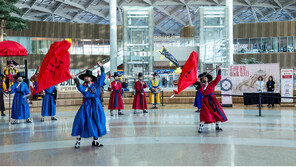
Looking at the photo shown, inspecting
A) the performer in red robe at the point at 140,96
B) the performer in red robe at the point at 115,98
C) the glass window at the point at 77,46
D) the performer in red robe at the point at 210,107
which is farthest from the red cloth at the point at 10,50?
the glass window at the point at 77,46

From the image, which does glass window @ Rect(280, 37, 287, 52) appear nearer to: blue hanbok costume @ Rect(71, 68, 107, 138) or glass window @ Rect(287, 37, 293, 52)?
glass window @ Rect(287, 37, 293, 52)

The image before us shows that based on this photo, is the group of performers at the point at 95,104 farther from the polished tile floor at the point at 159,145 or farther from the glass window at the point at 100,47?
the glass window at the point at 100,47

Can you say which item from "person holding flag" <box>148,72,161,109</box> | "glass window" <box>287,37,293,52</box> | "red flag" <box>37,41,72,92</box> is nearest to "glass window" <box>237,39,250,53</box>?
"glass window" <box>287,37,293,52</box>

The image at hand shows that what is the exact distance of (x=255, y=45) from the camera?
29.1m

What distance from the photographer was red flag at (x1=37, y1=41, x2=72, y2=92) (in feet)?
18.1

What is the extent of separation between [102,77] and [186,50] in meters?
22.2

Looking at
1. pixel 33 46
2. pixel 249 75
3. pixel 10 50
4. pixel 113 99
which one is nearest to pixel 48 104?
pixel 113 99

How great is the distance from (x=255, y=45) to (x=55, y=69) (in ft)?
86.6

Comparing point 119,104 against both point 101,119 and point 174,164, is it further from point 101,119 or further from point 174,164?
point 174,164

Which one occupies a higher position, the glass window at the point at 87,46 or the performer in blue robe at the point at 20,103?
the glass window at the point at 87,46

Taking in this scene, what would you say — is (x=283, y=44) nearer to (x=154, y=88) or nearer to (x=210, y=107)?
(x=154, y=88)

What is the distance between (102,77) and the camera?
5.83 meters

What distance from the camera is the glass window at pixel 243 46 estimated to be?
96.1ft

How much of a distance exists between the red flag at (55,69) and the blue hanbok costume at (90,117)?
1.24ft
